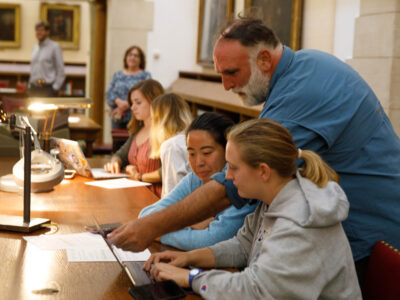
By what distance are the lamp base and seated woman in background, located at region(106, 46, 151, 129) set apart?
5.24 m

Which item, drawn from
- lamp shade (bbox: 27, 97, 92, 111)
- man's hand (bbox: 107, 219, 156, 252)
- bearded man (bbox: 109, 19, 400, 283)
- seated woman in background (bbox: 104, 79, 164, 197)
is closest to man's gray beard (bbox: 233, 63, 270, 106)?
bearded man (bbox: 109, 19, 400, 283)

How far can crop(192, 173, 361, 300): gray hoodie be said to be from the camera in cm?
151

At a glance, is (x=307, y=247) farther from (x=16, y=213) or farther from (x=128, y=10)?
(x=128, y=10)

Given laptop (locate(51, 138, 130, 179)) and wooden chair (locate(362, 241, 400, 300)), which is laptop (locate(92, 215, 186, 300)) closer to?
wooden chair (locate(362, 241, 400, 300))

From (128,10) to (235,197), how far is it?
24.5 ft

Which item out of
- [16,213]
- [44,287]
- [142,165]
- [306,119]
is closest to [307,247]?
[306,119]

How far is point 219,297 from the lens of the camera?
157cm

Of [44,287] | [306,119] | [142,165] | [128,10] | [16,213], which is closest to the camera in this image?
[44,287]

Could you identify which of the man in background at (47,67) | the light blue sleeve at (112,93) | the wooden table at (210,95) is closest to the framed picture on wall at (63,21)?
the man in background at (47,67)

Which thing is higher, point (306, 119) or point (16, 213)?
point (306, 119)

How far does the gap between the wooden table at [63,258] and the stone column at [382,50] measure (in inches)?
64.2

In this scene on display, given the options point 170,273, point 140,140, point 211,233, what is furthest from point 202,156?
point 140,140

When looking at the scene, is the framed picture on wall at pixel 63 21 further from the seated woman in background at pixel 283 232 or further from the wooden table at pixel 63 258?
the seated woman in background at pixel 283 232

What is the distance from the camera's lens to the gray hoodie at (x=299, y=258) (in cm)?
151
